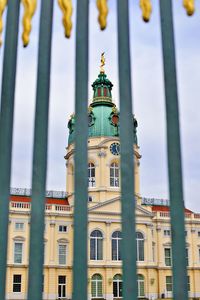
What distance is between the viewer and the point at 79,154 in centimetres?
483

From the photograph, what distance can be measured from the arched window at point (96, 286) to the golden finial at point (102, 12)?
37.4 meters

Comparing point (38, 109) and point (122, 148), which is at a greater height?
point (38, 109)

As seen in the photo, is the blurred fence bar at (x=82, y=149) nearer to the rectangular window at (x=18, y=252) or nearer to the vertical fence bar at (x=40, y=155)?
the vertical fence bar at (x=40, y=155)

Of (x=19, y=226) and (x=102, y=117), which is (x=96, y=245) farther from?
(x=102, y=117)

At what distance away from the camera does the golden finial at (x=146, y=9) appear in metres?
4.90

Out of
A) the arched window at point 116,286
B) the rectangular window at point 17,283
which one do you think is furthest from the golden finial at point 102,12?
the arched window at point 116,286

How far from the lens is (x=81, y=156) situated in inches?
190

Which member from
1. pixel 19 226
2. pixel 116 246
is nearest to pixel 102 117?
pixel 116 246

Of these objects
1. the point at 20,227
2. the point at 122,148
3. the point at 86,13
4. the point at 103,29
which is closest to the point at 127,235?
the point at 122,148

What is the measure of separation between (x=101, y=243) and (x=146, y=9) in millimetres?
37666

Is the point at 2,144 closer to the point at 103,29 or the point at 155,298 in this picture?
the point at 103,29

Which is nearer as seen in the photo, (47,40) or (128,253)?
(128,253)

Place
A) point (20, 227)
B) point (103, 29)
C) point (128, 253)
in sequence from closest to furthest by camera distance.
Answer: point (128, 253)
point (103, 29)
point (20, 227)

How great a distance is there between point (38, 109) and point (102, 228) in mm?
37178
